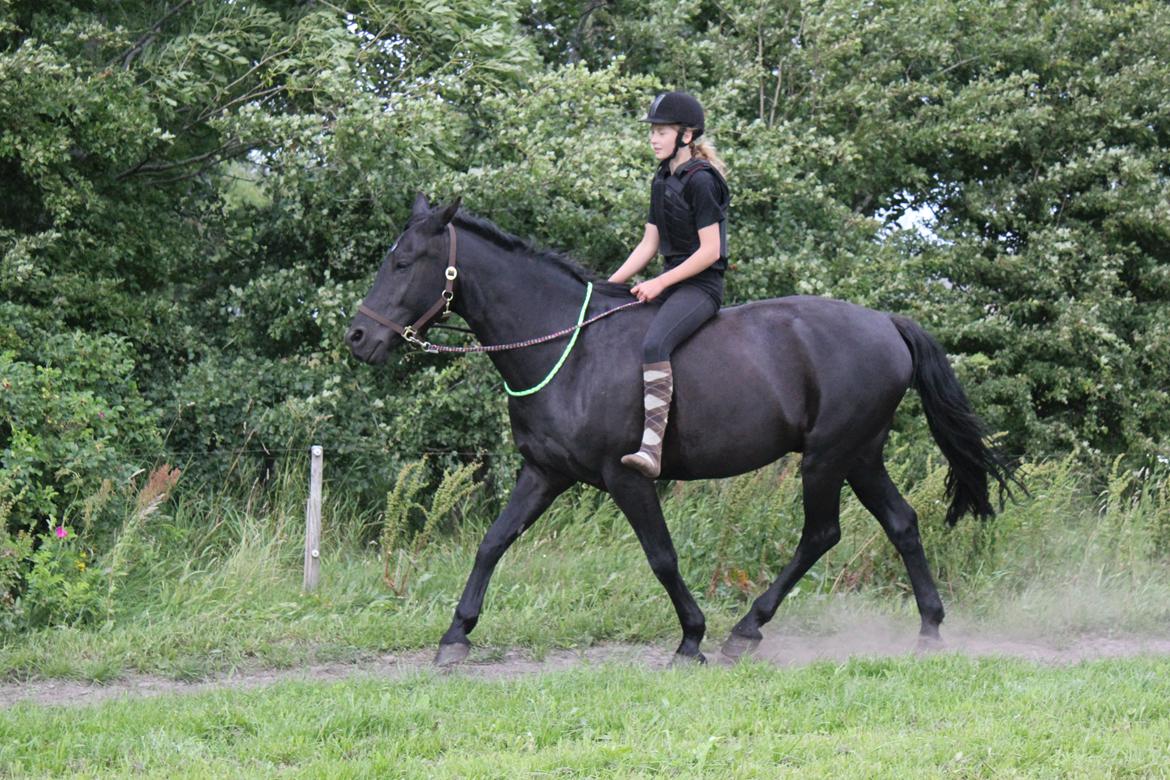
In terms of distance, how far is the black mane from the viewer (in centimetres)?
669

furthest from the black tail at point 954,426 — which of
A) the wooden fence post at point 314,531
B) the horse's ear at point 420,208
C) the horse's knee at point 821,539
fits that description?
the wooden fence post at point 314,531

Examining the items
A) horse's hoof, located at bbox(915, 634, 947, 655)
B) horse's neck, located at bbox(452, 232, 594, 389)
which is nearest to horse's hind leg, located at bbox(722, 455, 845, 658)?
horse's hoof, located at bbox(915, 634, 947, 655)

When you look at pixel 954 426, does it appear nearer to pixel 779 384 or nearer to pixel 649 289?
pixel 779 384

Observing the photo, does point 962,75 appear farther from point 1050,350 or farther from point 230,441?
point 230,441

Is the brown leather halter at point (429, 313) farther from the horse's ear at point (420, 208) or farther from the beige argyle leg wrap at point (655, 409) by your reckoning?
the beige argyle leg wrap at point (655, 409)

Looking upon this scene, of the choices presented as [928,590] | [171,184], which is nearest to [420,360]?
[171,184]

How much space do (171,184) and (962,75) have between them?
25.6 ft

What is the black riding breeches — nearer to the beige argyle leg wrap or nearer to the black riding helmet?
the beige argyle leg wrap

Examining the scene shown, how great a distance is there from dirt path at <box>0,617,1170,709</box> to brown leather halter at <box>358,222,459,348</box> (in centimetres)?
171

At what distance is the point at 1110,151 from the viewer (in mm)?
11625

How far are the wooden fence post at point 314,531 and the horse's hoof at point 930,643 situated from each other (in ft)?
12.0

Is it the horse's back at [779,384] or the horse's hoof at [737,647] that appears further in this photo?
the horse's hoof at [737,647]

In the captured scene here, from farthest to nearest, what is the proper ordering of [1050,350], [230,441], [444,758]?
[1050,350], [230,441], [444,758]

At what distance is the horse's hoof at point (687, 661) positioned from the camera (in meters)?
6.55
